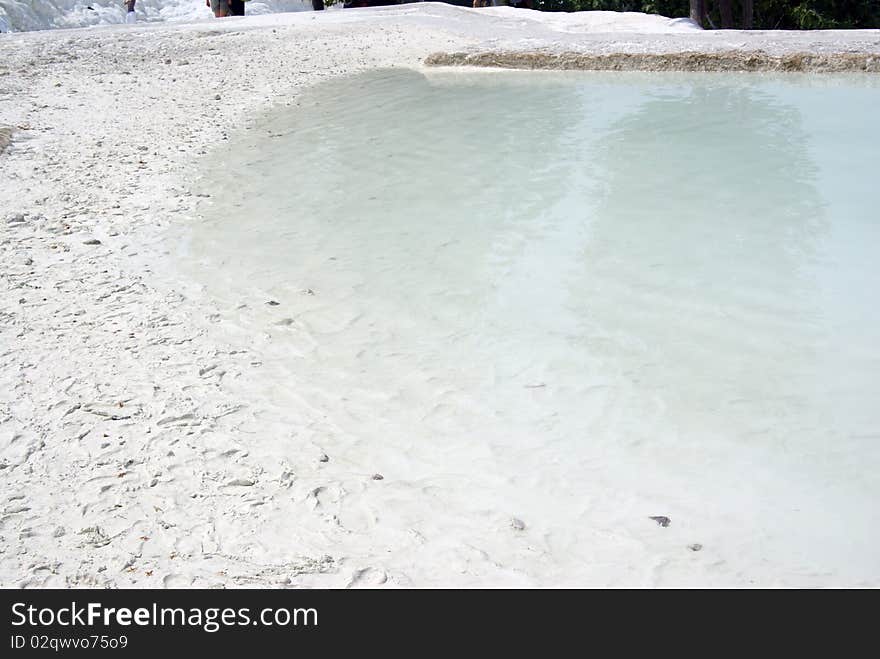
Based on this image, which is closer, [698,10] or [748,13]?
[698,10]

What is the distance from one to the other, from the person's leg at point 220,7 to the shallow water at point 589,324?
14.3 meters

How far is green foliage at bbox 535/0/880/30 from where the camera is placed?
2275cm

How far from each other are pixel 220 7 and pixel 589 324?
68.1 ft

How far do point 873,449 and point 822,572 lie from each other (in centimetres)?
109

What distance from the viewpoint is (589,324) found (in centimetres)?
573

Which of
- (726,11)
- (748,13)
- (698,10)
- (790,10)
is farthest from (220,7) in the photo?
(790,10)

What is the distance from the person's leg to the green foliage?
1039 cm

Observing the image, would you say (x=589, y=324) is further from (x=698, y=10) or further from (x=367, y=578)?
(x=698, y=10)

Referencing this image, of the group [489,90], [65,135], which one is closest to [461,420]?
[65,135]

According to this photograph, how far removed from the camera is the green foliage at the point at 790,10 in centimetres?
2275

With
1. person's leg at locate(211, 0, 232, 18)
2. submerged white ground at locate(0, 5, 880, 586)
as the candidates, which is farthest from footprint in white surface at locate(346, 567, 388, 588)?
person's leg at locate(211, 0, 232, 18)

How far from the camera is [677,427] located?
14.9 ft

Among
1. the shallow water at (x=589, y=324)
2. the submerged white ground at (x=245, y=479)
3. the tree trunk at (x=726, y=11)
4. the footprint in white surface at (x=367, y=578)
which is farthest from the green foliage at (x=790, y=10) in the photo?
the footprint in white surface at (x=367, y=578)

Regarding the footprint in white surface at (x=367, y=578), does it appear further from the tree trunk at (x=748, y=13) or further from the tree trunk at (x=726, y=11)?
the tree trunk at (x=748, y=13)
